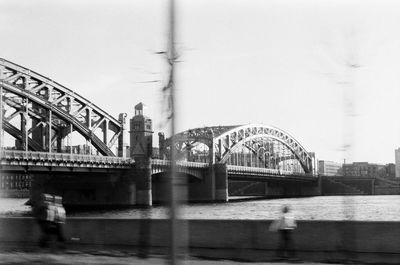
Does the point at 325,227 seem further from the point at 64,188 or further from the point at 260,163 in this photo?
the point at 260,163

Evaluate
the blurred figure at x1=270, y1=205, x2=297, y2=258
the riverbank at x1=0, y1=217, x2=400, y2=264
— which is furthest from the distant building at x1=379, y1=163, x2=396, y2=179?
the blurred figure at x1=270, y1=205, x2=297, y2=258

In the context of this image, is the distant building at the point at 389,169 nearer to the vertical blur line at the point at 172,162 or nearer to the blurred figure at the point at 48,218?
the vertical blur line at the point at 172,162

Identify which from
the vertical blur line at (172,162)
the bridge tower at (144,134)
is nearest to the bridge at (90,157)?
the bridge tower at (144,134)

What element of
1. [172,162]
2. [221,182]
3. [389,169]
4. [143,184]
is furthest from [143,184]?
[172,162]

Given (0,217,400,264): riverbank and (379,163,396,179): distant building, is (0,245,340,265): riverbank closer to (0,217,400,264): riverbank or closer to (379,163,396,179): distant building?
(0,217,400,264): riverbank

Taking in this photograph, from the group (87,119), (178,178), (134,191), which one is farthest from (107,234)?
(87,119)

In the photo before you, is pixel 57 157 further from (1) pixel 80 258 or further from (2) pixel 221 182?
(1) pixel 80 258
